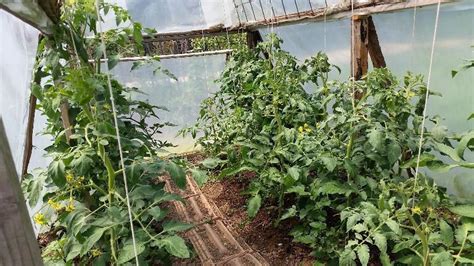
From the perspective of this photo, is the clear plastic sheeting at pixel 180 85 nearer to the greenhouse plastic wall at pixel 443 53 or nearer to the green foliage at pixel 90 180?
the greenhouse plastic wall at pixel 443 53

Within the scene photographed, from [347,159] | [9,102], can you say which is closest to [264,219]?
[347,159]

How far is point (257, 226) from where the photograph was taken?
182cm

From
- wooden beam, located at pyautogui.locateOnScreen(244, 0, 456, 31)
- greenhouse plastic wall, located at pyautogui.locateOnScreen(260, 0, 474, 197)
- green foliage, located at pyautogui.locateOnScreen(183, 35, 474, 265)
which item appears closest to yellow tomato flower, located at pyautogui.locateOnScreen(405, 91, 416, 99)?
green foliage, located at pyautogui.locateOnScreen(183, 35, 474, 265)

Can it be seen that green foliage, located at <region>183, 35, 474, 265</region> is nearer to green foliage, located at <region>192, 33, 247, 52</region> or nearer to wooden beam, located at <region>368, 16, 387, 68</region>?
wooden beam, located at <region>368, 16, 387, 68</region>

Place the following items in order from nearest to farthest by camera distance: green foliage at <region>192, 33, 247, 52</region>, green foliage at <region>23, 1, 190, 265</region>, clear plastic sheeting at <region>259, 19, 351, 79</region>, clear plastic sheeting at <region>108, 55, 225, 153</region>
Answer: green foliage at <region>23, 1, 190, 265</region>
clear plastic sheeting at <region>259, 19, 351, 79</region>
clear plastic sheeting at <region>108, 55, 225, 153</region>
green foliage at <region>192, 33, 247, 52</region>

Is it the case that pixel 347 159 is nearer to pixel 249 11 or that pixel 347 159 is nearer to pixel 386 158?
pixel 386 158

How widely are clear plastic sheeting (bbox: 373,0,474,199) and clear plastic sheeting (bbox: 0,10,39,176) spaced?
183cm

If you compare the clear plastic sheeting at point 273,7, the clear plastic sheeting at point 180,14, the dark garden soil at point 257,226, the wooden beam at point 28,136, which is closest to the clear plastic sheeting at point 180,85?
the clear plastic sheeting at point 180,14

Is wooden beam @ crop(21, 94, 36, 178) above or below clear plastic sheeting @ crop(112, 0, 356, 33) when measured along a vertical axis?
below

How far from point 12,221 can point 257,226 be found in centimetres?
152

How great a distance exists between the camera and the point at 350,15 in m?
1.95

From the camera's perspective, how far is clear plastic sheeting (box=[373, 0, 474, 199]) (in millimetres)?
1444

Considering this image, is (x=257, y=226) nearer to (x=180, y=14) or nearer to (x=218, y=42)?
(x=180, y=14)

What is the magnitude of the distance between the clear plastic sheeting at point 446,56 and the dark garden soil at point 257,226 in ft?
2.66
